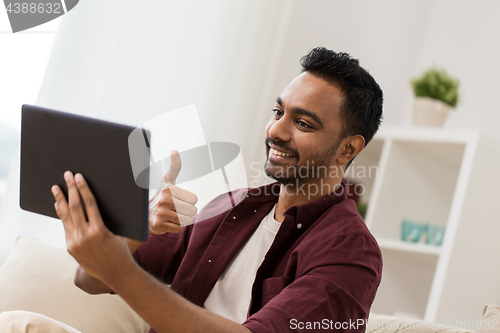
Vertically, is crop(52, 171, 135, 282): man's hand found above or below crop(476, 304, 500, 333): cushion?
above

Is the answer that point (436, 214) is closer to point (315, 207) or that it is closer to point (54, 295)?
point (315, 207)

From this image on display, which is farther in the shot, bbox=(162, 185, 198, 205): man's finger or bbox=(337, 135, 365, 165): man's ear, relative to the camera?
bbox=(337, 135, 365, 165): man's ear

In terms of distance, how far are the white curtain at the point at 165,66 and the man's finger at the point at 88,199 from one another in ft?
2.62

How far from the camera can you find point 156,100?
1737 millimetres

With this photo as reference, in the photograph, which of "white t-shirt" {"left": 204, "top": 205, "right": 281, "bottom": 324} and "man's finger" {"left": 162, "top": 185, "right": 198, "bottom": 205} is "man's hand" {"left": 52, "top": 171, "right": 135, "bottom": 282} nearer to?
"man's finger" {"left": 162, "top": 185, "right": 198, "bottom": 205}

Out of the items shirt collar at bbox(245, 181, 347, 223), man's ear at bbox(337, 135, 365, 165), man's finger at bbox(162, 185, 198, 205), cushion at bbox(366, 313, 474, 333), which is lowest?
cushion at bbox(366, 313, 474, 333)

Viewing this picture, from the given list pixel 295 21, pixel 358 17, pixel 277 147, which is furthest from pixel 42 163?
pixel 358 17

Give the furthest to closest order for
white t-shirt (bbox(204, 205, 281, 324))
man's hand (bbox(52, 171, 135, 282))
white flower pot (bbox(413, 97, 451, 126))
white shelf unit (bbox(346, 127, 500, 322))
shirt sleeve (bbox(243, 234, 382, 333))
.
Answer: white flower pot (bbox(413, 97, 451, 126))
white shelf unit (bbox(346, 127, 500, 322))
white t-shirt (bbox(204, 205, 281, 324))
shirt sleeve (bbox(243, 234, 382, 333))
man's hand (bbox(52, 171, 135, 282))

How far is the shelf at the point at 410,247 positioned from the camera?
2107 millimetres

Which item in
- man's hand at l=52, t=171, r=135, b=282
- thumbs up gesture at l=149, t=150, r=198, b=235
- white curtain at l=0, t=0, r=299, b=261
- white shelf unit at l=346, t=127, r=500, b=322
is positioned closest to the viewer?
man's hand at l=52, t=171, r=135, b=282

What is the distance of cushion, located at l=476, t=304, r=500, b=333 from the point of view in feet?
3.50

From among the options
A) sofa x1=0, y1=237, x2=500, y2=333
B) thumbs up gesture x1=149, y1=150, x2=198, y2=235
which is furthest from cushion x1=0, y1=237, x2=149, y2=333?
thumbs up gesture x1=149, y1=150, x2=198, y2=235

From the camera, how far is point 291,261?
104 centimetres

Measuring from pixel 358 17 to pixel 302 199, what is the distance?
166cm
